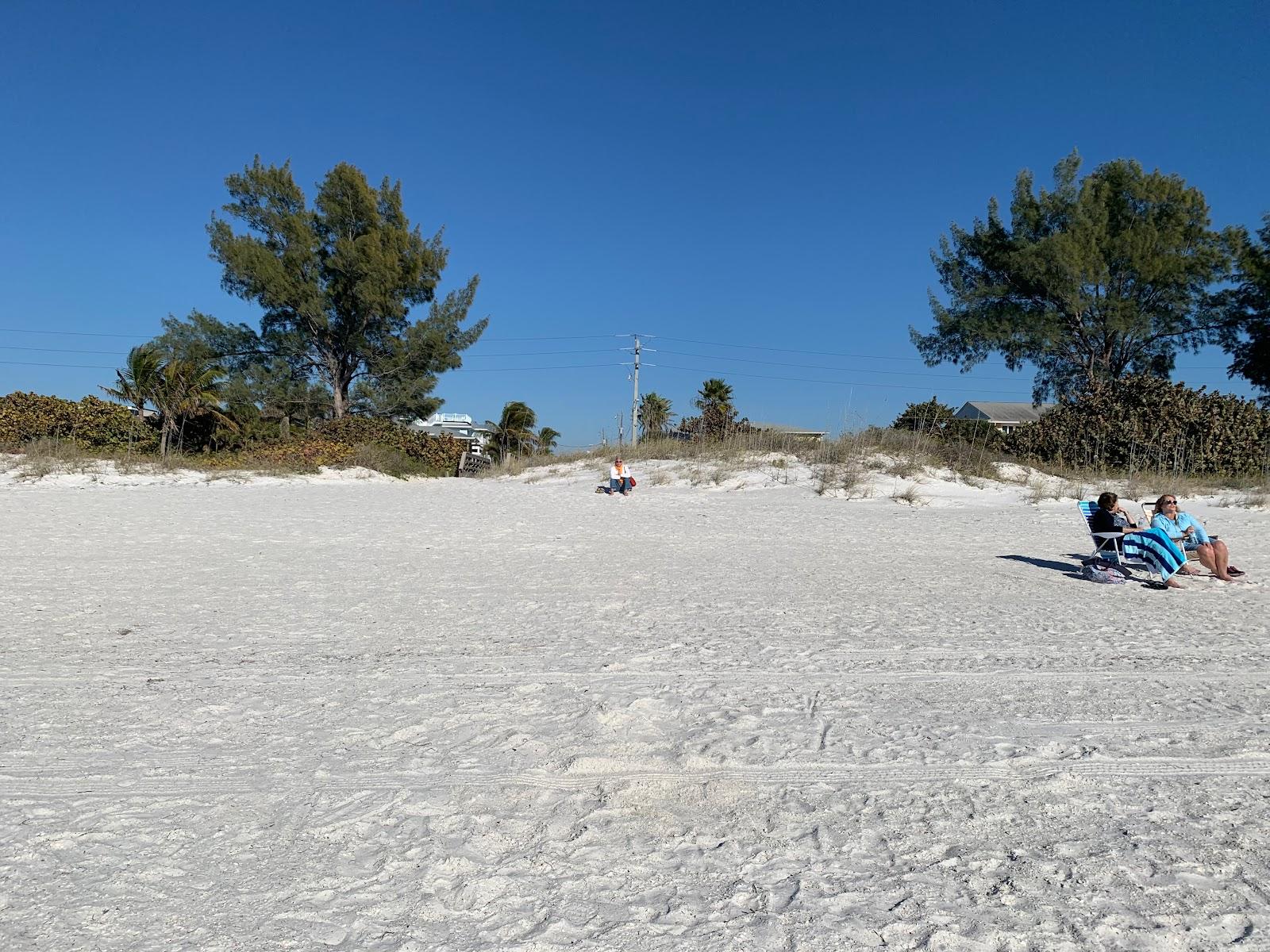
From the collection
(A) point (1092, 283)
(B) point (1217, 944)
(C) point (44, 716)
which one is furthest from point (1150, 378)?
(C) point (44, 716)

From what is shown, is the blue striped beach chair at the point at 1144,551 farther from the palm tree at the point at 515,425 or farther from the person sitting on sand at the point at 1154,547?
the palm tree at the point at 515,425

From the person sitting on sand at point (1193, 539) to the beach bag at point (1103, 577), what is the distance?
→ 585 millimetres

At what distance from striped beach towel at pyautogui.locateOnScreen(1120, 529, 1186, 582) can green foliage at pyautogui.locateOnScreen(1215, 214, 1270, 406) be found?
70.1 ft

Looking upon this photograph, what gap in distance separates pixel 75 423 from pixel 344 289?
30.7ft

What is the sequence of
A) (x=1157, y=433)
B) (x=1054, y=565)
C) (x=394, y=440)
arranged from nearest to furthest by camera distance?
1. (x=1054, y=565)
2. (x=1157, y=433)
3. (x=394, y=440)

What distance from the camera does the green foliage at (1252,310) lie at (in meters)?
22.9

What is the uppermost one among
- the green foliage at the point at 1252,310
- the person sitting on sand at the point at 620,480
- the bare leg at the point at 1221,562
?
the green foliage at the point at 1252,310

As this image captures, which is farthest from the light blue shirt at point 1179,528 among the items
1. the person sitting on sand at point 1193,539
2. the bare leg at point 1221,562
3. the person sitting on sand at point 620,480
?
the person sitting on sand at point 620,480

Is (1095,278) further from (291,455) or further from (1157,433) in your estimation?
(291,455)

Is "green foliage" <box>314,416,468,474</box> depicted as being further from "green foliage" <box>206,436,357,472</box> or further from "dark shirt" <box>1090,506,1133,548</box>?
"dark shirt" <box>1090,506,1133,548</box>

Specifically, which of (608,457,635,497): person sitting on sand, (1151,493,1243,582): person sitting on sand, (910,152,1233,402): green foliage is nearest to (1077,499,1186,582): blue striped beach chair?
(1151,493,1243,582): person sitting on sand

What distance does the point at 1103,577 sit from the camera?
292 inches

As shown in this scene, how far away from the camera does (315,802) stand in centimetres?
279

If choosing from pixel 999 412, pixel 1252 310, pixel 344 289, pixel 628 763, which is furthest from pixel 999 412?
pixel 628 763
